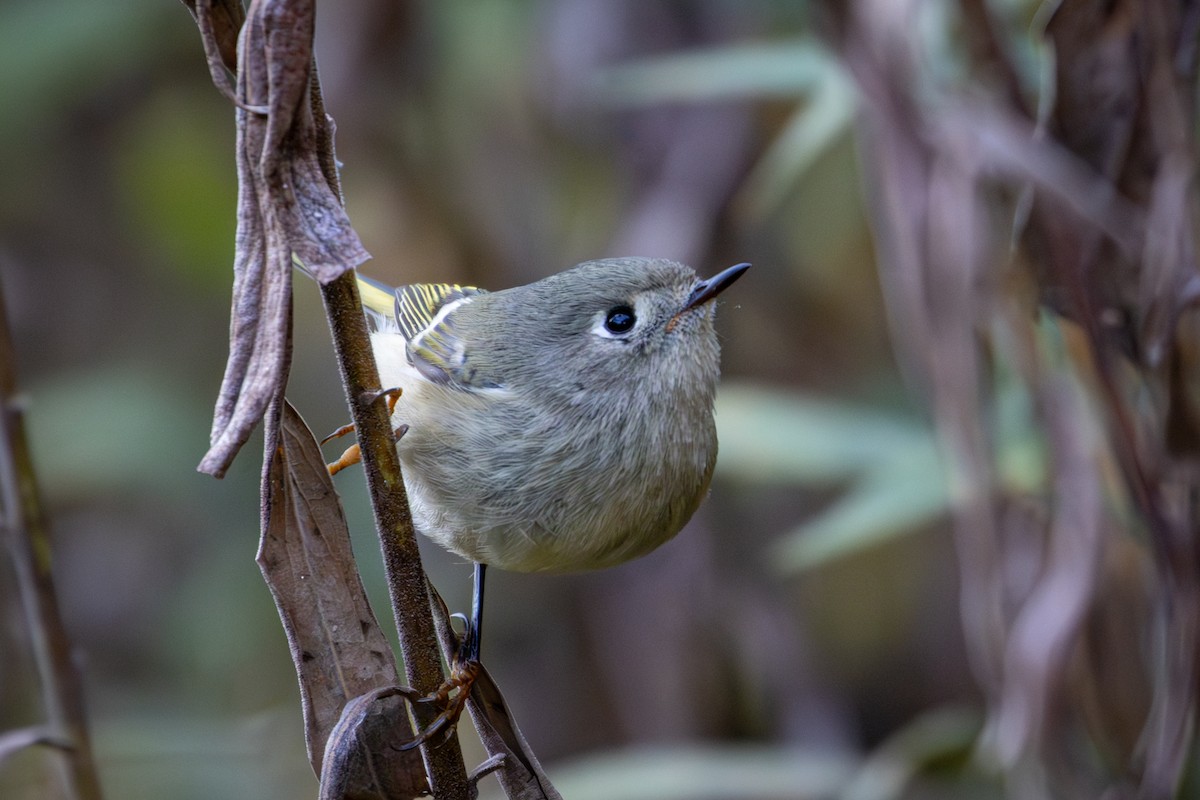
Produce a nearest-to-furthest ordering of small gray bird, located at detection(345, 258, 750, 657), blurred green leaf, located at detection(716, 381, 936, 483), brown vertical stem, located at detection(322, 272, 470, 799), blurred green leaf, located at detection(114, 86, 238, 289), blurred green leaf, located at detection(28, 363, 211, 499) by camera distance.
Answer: brown vertical stem, located at detection(322, 272, 470, 799) < small gray bird, located at detection(345, 258, 750, 657) < blurred green leaf, located at detection(716, 381, 936, 483) < blurred green leaf, located at detection(28, 363, 211, 499) < blurred green leaf, located at detection(114, 86, 238, 289)

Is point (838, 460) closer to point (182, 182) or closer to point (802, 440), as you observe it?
point (802, 440)

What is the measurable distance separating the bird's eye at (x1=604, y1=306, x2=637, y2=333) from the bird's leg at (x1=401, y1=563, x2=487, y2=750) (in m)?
0.43

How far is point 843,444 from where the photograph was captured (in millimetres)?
2555

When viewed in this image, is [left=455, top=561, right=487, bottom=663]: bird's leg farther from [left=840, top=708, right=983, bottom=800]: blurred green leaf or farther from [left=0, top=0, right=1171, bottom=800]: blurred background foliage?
[left=840, top=708, right=983, bottom=800]: blurred green leaf

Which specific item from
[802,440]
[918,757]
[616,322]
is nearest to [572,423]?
[616,322]

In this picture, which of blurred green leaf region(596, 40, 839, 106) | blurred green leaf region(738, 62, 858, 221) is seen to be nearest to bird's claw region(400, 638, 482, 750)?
blurred green leaf region(738, 62, 858, 221)

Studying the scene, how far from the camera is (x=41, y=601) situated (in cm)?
134

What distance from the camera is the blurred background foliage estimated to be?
2.71 meters

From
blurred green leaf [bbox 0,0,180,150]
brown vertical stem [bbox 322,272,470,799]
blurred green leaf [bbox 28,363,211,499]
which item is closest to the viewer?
Result: brown vertical stem [bbox 322,272,470,799]

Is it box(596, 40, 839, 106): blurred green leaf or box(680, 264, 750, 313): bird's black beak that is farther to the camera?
box(596, 40, 839, 106): blurred green leaf

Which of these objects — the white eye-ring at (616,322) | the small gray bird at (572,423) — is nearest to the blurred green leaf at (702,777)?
the small gray bird at (572,423)

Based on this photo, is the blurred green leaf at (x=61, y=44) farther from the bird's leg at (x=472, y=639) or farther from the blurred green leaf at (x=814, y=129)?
the bird's leg at (x=472, y=639)

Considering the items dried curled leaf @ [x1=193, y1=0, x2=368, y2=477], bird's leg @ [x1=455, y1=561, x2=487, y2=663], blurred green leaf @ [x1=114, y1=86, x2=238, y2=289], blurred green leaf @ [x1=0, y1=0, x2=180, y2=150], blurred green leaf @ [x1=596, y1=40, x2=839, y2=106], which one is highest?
blurred green leaf @ [x1=0, y1=0, x2=180, y2=150]

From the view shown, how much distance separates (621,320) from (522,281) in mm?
1589
